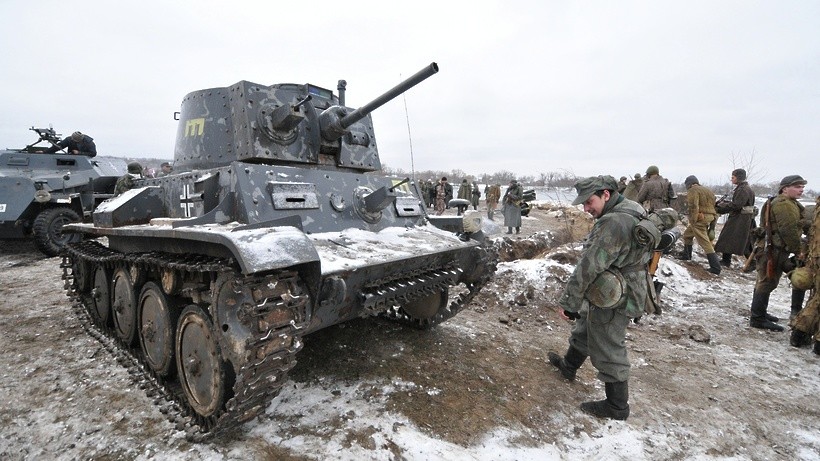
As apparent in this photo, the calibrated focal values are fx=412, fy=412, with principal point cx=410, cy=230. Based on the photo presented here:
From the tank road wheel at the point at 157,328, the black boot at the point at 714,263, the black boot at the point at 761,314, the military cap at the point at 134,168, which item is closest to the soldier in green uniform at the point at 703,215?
the black boot at the point at 714,263

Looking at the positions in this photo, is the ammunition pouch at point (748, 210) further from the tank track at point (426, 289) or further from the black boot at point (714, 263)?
the tank track at point (426, 289)

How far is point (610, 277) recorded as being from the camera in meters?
3.24

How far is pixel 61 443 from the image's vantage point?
288cm

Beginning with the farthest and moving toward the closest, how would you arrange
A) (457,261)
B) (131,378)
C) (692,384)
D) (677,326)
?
(677,326), (457,261), (692,384), (131,378)

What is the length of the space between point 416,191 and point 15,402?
14.3ft

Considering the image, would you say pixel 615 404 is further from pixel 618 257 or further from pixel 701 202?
pixel 701 202

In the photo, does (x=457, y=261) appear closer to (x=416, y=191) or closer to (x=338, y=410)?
(x=416, y=191)

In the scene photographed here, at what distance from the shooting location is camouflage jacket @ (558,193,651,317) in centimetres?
321

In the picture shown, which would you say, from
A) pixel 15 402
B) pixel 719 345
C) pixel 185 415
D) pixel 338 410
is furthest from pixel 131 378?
pixel 719 345

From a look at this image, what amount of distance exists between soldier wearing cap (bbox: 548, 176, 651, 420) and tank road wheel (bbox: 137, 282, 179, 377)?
11.1ft

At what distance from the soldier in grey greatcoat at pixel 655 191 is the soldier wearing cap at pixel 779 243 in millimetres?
3384

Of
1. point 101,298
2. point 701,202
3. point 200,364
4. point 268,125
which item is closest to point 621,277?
point 200,364

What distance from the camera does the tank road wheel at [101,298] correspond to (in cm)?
482

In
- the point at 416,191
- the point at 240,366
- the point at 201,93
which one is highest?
the point at 201,93
